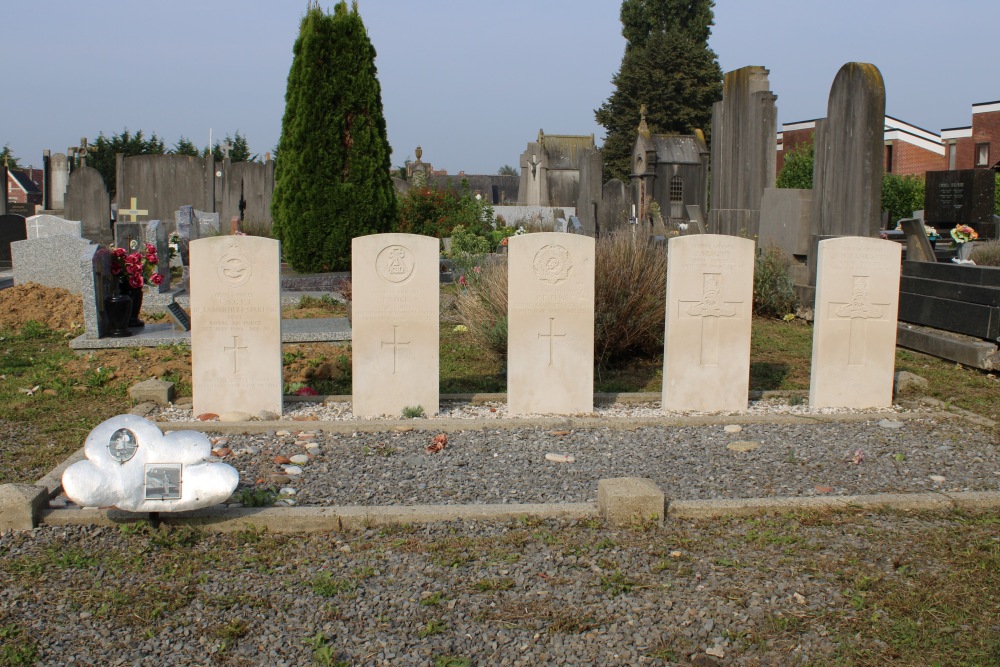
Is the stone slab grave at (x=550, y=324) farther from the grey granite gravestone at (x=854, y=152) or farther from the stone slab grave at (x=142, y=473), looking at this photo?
the grey granite gravestone at (x=854, y=152)

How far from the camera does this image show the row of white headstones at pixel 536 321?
6199mm

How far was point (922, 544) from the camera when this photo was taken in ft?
13.1

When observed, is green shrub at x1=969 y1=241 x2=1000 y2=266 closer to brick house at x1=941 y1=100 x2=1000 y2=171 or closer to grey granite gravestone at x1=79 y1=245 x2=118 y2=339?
grey granite gravestone at x1=79 y1=245 x2=118 y2=339

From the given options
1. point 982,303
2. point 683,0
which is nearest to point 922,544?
point 982,303

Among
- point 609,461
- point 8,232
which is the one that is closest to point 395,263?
point 609,461

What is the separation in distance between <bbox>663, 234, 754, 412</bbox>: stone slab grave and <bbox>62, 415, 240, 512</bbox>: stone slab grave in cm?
348

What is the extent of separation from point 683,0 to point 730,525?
45736mm

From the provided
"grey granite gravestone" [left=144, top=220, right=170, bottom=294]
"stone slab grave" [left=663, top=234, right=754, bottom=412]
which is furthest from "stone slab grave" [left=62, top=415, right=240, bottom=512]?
"grey granite gravestone" [left=144, top=220, right=170, bottom=294]

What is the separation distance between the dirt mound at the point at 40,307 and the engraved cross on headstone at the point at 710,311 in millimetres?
7284

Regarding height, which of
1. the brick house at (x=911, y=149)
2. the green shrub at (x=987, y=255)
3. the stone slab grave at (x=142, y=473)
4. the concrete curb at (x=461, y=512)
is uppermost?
the brick house at (x=911, y=149)

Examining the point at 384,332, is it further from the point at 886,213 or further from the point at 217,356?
the point at 886,213

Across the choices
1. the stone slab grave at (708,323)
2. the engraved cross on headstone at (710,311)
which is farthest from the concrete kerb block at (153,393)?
the engraved cross on headstone at (710,311)

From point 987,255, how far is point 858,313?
6.38 meters

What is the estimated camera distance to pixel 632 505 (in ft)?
13.7
